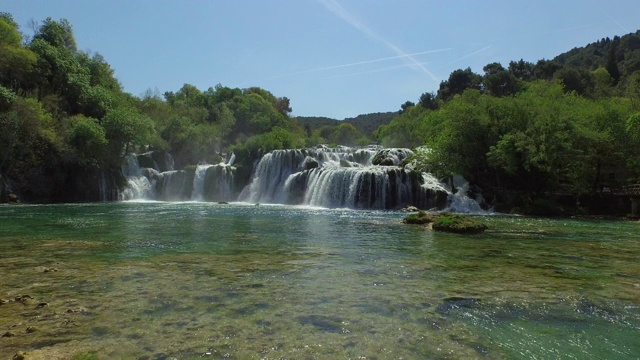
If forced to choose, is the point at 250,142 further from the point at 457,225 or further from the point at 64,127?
the point at 457,225

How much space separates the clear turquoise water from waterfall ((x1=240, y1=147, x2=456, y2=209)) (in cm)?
2190

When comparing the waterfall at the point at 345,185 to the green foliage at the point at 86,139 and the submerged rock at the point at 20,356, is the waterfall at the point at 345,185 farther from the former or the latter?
the submerged rock at the point at 20,356

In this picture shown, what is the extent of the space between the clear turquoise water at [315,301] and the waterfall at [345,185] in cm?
2190

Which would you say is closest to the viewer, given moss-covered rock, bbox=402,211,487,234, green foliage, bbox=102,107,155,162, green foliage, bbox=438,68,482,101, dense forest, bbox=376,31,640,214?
moss-covered rock, bbox=402,211,487,234

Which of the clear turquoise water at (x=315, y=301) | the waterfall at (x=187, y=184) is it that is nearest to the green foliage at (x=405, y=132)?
the waterfall at (x=187, y=184)

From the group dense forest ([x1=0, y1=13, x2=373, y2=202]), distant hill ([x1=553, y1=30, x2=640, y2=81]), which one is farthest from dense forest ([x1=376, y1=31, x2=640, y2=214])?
distant hill ([x1=553, y1=30, x2=640, y2=81])

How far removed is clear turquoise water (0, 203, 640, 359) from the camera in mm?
4773

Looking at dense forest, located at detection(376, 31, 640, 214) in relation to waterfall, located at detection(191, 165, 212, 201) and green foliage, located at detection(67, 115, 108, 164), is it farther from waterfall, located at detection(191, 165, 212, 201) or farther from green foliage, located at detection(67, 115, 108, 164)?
green foliage, located at detection(67, 115, 108, 164)

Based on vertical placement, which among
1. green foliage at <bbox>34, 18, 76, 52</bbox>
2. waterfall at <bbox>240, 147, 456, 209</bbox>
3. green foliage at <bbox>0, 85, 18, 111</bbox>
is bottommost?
waterfall at <bbox>240, 147, 456, 209</bbox>

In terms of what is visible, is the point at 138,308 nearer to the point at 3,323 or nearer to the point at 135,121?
the point at 3,323

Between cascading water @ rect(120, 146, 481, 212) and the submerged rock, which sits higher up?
cascading water @ rect(120, 146, 481, 212)

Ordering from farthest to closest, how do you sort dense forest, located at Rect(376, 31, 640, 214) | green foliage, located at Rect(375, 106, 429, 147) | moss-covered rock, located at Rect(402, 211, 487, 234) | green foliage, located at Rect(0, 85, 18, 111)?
1. green foliage, located at Rect(375, 106, 429, 147)
2. green foliage, located at Rect(0, 85, 18, 111)
3. dense forest, located at Rect(376, 31, 640, 214)
4. moss-covered rock, located at Rect(402, 211, 487, 234)

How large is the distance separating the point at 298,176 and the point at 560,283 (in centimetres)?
3261

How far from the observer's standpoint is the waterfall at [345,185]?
3500 cm
